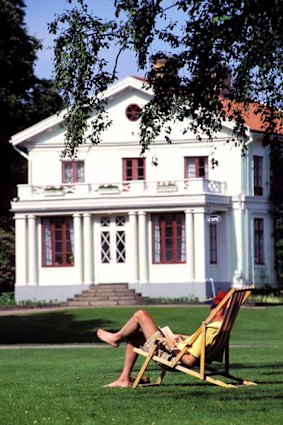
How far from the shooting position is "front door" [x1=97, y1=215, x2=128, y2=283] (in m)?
50.7

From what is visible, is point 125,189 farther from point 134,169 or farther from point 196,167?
point 196,167

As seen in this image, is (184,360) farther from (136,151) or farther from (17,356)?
(136,151)

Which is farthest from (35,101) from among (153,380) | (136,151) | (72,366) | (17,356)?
(153,380)

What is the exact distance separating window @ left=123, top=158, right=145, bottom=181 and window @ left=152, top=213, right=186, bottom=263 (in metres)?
2.47

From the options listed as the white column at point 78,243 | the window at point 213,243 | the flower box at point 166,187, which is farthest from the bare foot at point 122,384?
the window at point 213,243

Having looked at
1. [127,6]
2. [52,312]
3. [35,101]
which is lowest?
[52,312]

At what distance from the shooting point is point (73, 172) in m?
53.2

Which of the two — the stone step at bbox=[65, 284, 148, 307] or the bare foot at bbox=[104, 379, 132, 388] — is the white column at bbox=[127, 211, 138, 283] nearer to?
the stone step at bbox=[65, 284, 148, 307]

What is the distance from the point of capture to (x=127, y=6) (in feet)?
49.8

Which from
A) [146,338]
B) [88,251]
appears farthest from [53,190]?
[146,338]

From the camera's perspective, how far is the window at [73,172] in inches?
2092

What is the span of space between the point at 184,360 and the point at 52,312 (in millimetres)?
29712

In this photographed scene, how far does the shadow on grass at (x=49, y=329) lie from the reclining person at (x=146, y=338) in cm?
1752

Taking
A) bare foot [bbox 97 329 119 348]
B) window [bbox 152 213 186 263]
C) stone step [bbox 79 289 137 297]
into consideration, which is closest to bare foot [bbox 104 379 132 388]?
bare foot [bbox 97 329 119 348]
